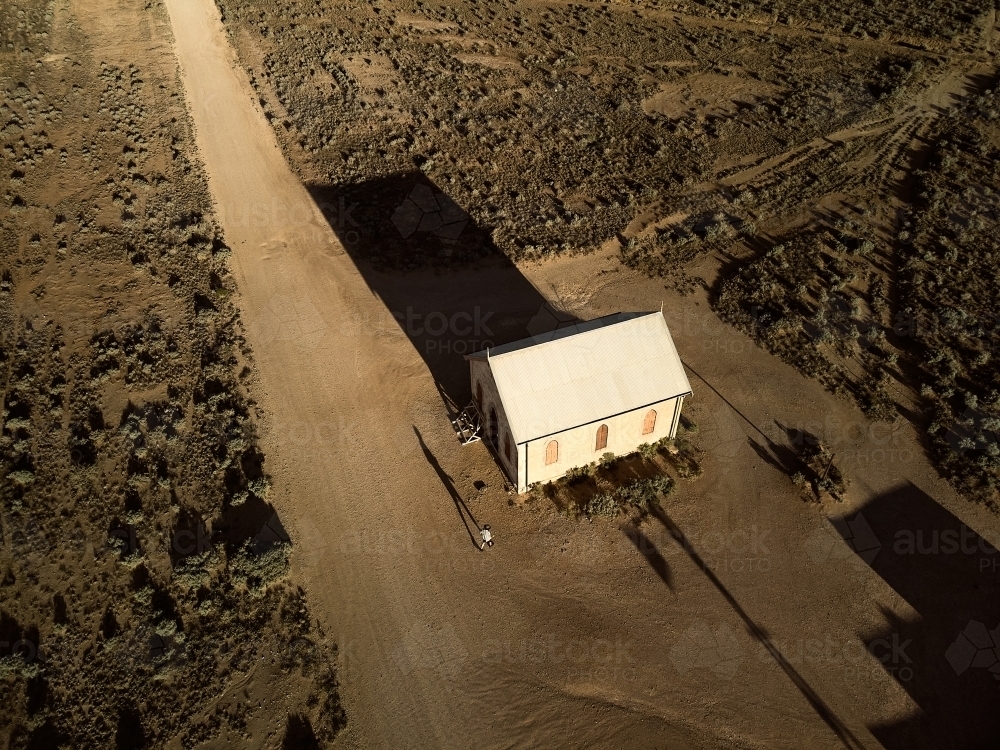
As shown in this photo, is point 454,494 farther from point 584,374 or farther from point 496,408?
point 584,374

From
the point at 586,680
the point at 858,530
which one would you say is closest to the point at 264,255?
the point at 586,680

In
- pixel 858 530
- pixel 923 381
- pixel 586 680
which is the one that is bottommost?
pixel 586 680

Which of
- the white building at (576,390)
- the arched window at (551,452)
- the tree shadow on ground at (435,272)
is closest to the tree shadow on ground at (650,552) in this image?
the white building at (576,390)

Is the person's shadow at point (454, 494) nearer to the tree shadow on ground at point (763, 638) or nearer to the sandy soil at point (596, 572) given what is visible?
the sandy soil at point (596, 572)

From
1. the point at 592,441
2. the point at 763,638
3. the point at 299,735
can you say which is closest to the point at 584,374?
the point at 592,441

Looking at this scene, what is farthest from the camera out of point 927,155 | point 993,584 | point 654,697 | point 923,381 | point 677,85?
point 677,85

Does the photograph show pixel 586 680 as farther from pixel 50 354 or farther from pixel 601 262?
pixel 50 354

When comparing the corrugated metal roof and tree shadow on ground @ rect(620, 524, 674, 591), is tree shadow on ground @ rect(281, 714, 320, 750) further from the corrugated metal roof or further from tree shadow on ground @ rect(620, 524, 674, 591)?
tree shadow on ground @ rect(620, 524, 674, 591)
